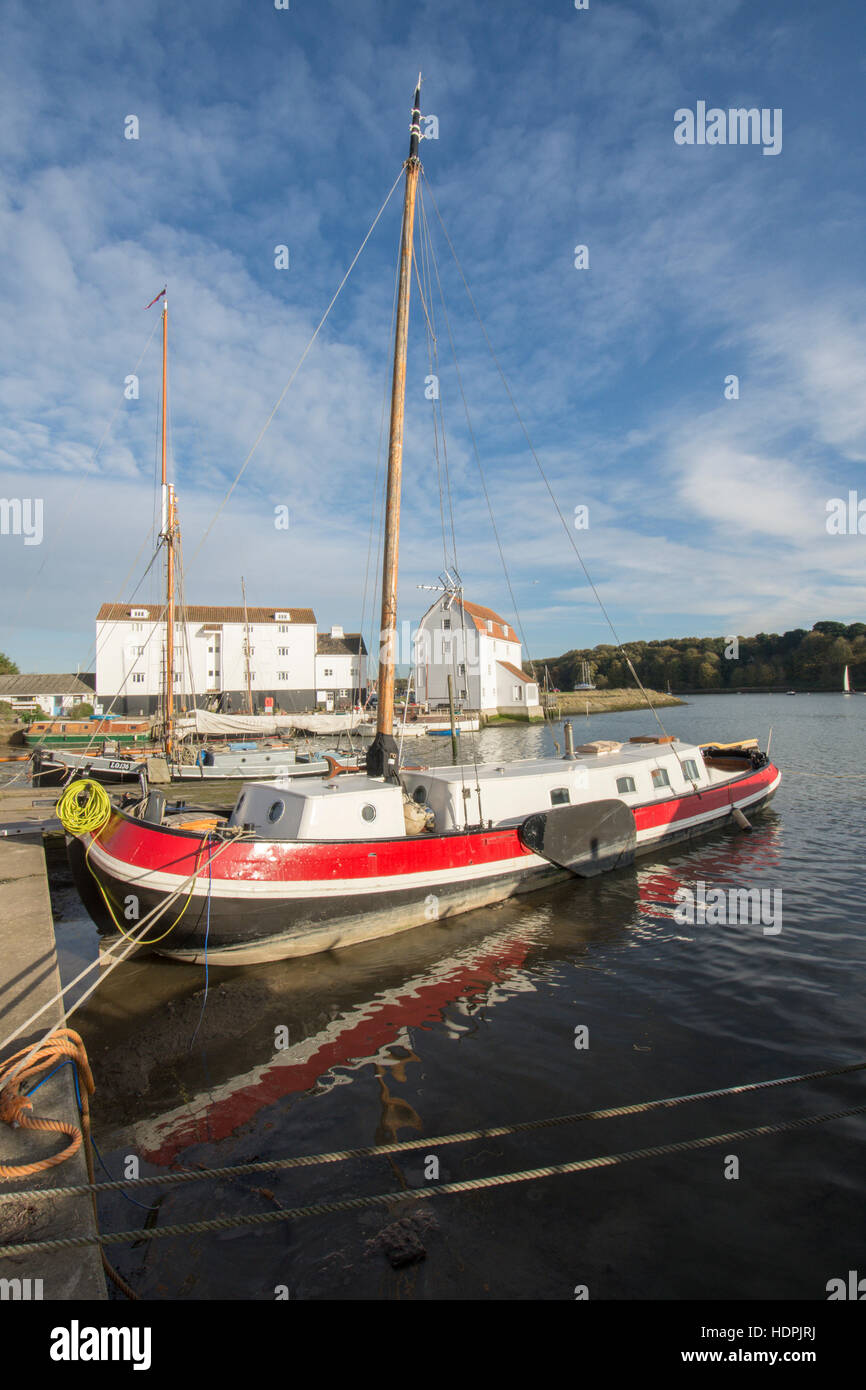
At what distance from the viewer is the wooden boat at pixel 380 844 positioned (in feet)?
31.8

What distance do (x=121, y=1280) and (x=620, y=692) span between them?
11462 cm

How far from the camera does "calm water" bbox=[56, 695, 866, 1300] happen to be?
4.76 metres

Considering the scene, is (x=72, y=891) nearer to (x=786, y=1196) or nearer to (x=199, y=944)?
(x=199, y=944)

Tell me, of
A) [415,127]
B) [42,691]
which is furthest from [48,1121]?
[42,691]

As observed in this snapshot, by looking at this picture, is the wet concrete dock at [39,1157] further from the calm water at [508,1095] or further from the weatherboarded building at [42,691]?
the weatherboarded building at [42,691]

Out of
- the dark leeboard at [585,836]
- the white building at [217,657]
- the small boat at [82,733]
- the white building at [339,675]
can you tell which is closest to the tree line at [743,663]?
the white building at [339,675]

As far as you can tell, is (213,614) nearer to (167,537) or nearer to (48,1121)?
(167,537)

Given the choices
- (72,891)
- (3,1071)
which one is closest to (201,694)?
(72,891)

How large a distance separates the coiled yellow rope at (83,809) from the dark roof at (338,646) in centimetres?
6772

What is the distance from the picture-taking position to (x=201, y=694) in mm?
70125

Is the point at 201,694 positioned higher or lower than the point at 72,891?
higher

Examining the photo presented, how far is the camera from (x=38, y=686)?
248 feet

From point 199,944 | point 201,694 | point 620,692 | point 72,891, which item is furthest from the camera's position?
point 620,692

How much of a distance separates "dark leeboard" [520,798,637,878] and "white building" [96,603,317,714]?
5676 centimetres
